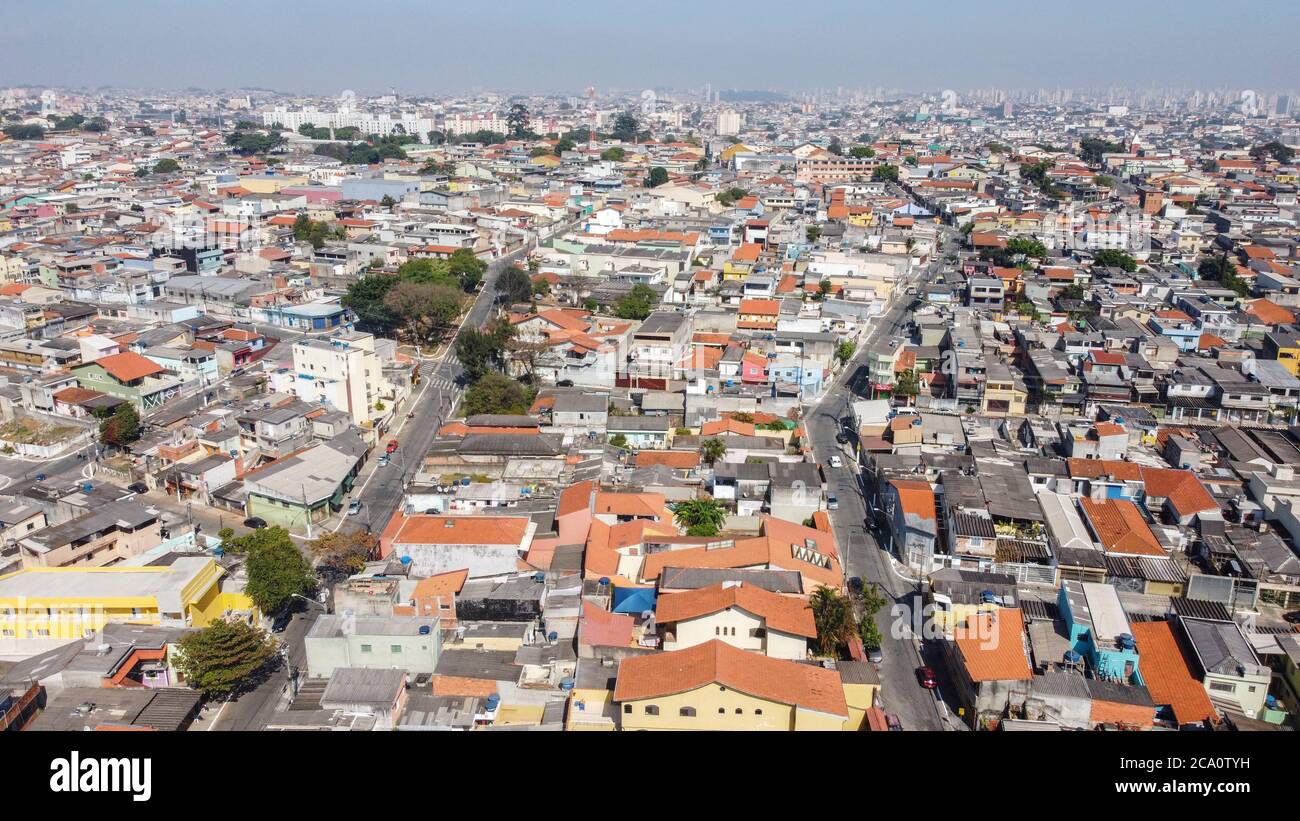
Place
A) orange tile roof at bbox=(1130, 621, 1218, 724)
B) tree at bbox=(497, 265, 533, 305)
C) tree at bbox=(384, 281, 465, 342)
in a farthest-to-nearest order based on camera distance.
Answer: tree at bbox=(497, 265, 533, 305) < tree at bbox=(384, 281, 465, 342) < orange tile roof at bbox=(1130, 621, 1218, 724)

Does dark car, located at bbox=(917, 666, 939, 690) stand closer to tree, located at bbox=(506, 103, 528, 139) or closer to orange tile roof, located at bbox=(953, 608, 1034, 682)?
orange tile roof, located at bbox=(953, 608, 1034, 682)

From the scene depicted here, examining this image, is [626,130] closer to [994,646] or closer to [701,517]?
[701,517]

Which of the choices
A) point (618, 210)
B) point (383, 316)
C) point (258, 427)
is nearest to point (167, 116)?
point (618, 210)

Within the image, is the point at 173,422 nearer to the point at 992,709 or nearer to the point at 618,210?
the point at 992,709

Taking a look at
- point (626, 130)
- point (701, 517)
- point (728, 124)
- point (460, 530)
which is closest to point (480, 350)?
point (460, 530)

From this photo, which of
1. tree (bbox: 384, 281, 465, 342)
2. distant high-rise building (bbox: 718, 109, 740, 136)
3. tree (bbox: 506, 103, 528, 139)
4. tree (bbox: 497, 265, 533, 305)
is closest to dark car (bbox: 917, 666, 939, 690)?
tree (bbox: 384, 281, 465, 342)
